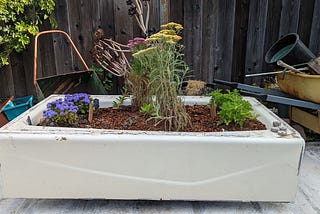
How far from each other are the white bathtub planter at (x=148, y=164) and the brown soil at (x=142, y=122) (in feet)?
0.65

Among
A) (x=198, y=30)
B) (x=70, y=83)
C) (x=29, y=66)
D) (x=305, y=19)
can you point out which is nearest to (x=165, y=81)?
(x=70, y=83)

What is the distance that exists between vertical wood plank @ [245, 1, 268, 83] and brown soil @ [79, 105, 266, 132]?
1088 mm

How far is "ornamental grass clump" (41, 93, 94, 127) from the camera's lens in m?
1.50

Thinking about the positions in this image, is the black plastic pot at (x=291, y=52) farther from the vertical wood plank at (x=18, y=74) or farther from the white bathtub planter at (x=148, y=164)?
the vertical wood plank at (x=18, y=74)

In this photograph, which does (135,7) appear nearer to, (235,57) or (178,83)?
(178,83)

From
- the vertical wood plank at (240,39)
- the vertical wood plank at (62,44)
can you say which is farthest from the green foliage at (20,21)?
the vertical wood plank at (240,39)

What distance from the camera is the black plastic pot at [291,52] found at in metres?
1.87

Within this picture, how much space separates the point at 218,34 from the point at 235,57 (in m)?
0.30

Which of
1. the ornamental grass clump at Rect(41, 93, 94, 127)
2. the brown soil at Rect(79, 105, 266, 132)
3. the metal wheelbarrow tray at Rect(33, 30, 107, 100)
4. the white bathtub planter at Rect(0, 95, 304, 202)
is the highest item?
the metal wheelbarrow tray at Rect(33, 30, 107, 100)

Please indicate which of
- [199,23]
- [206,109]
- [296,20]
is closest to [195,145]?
[206,109]

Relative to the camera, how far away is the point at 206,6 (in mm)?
2484

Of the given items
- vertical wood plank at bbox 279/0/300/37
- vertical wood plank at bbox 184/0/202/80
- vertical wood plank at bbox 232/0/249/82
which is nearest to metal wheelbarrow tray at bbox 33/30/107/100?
vertical wood plank at bbox 184/0/202/80

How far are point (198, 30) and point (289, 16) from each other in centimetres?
85

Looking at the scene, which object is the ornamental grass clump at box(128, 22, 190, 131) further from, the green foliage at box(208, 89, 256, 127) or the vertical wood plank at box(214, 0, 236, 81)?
the vertical wood plank at box(214, 0, 236, 81)
